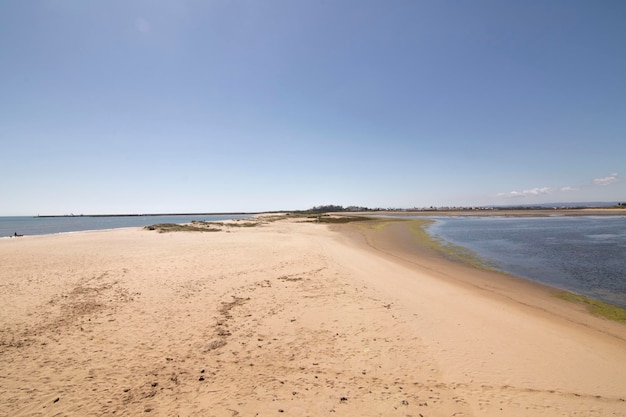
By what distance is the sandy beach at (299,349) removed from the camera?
5.07 metres

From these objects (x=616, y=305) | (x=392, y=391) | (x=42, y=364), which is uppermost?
(x=42, y=364)

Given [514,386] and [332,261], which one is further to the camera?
[332,261]

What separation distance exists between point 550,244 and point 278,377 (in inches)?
1178

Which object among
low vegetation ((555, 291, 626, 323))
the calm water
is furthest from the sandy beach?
the calm water

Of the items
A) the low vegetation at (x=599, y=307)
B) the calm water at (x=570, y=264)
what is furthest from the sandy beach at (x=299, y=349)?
the calm water at (x=570, y=264)

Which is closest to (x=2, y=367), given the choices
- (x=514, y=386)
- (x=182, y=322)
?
(x=182, y=322)

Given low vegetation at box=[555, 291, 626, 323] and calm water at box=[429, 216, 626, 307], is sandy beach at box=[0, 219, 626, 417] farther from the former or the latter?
calm water at box=[429, 216, 626, 307]

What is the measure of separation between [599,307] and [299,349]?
11.2 metres

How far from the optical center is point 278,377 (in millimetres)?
5707

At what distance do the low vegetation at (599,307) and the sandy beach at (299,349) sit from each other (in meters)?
0.53

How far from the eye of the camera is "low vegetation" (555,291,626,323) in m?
9.78

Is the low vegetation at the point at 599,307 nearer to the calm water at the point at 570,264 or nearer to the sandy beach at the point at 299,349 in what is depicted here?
the sandy beach at the point at 299,349

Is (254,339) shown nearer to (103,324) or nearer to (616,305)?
(103,324)

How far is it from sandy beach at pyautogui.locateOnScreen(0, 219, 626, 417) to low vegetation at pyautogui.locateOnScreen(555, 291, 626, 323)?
1.75ft
